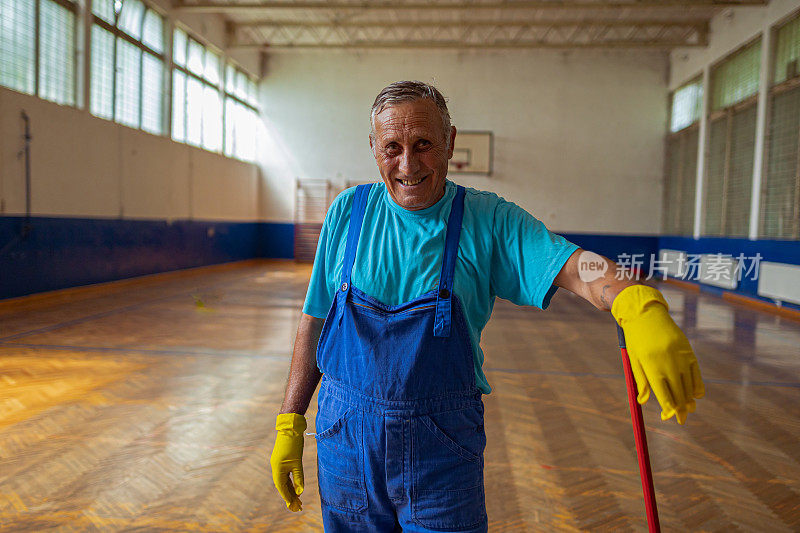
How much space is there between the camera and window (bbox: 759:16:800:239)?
8977 millimetres

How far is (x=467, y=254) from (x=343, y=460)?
20.9 inches

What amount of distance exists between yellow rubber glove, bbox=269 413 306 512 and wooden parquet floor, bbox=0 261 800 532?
3.56 ft

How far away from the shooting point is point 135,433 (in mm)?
3428

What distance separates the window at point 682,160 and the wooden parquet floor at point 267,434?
25.4 feet

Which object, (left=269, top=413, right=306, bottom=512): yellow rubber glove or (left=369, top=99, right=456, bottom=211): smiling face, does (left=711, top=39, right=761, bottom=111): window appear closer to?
(left=369, top=99, right=456, bottom=211): smiling face

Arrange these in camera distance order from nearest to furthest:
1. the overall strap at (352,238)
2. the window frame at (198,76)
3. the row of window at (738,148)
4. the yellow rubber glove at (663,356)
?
the yellow rubber glove at (663,356) < the overall strap at (352,238) < the row of window at (738,148) < the window frame at (198,76)

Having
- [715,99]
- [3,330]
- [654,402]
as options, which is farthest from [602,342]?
[715,99]

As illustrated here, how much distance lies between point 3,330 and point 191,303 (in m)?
2.60

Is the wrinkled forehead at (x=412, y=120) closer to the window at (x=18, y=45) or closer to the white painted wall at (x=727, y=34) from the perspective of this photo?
the window at (x=18, y=45)

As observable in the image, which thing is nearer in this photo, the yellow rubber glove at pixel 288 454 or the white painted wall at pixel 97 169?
the yellow rubber glove at pixel 288 454

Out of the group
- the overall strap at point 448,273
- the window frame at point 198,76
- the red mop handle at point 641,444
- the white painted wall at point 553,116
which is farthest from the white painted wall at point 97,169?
the red mop handle at point 641,444

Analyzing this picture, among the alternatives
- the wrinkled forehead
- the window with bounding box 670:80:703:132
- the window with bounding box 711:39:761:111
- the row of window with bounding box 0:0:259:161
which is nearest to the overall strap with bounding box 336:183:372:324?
the wrinkled forehead

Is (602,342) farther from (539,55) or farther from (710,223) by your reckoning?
(539,55)

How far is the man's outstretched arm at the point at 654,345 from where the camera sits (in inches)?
40.8
